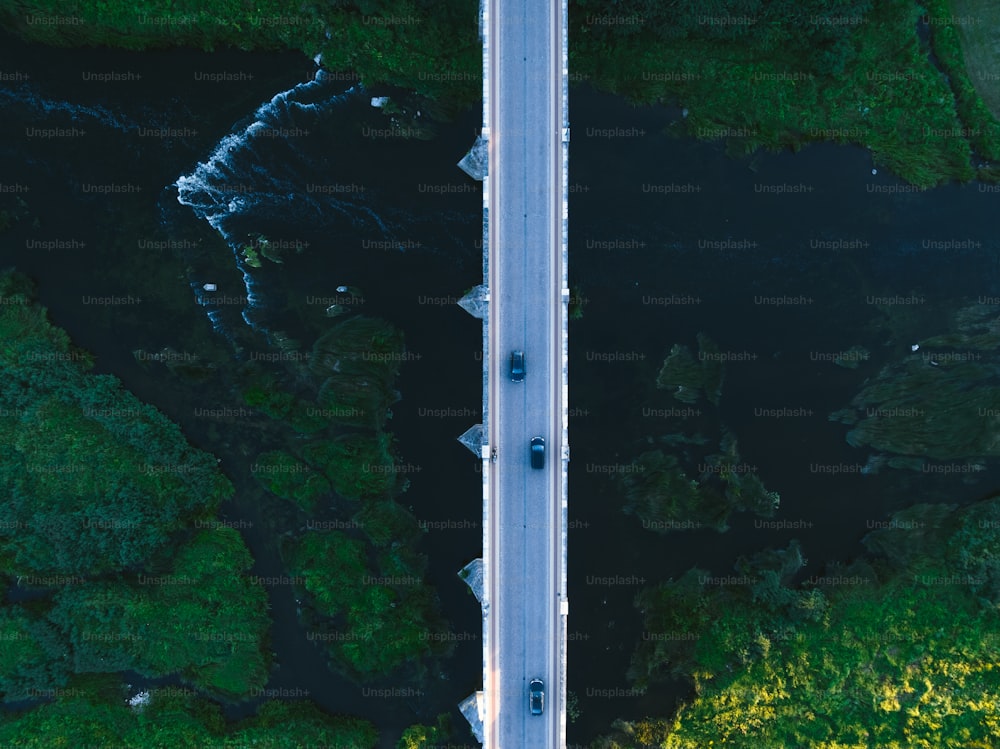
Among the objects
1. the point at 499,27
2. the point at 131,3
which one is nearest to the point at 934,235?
the point at 499,27

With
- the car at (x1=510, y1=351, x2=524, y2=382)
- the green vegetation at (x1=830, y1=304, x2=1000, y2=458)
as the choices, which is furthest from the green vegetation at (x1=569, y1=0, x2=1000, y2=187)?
the car at (x1=510, y1=351, x2=524, y2=382)

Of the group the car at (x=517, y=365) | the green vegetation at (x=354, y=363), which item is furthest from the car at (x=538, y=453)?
the green vegetation at (x=354, y=363)

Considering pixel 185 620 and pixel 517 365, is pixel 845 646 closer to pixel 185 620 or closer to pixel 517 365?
pixel 517 365

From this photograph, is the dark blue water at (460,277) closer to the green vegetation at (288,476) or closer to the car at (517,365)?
the green vegetation at (288,476)

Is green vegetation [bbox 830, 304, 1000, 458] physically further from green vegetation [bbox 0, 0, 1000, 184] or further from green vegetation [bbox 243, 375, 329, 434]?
green vegetation [bbox 243, 375, 329, 434]

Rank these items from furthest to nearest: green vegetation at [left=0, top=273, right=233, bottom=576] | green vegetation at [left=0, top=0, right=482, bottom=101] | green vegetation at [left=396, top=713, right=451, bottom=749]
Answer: green vegetation at [left=396, top=713, right=451, bottom=749] → green vegetation at [left=0, top=273, right=233, bottom=576] → green vegetation at [left=0, top=0, right=482, bottom=101]

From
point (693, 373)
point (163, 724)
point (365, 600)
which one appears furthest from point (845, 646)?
point (163, 724)
